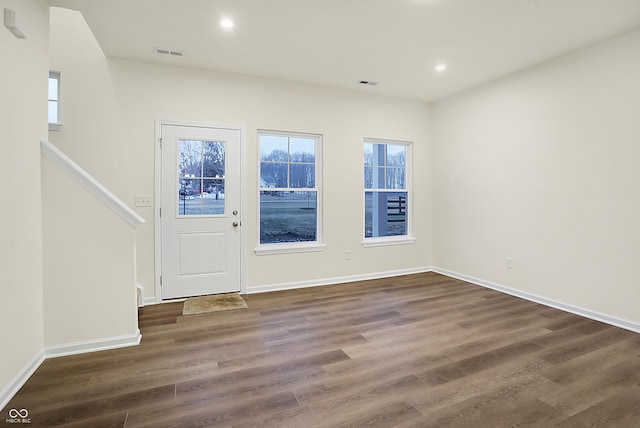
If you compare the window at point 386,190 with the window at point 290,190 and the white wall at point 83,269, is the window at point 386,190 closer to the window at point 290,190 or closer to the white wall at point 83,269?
the window at point 290,190

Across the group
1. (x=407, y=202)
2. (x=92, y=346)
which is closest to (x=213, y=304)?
(x=92, y=346)

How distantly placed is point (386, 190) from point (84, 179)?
3.93m

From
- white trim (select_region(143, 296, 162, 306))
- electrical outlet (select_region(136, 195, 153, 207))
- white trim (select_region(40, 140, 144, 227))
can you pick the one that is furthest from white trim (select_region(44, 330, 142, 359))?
electrical outlet (select_region(136, 195, 153, 207))

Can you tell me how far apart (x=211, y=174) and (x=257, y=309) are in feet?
5.72

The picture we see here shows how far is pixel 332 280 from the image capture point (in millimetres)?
4633

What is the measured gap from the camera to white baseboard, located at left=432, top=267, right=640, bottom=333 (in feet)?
10.0

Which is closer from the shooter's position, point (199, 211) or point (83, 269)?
point (83, 269)

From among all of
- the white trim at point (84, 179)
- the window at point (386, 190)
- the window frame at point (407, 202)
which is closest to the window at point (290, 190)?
the window frame at point (407, 202)

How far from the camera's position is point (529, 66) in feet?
12.6

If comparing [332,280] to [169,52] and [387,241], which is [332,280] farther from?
[169,52]

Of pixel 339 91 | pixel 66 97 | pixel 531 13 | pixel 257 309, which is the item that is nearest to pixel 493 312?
pixel 257 309

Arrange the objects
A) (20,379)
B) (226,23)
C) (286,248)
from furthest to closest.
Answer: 1. (286,248)
2. (226,23)
3. (20,379)

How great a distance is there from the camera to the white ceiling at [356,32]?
2.67 metres

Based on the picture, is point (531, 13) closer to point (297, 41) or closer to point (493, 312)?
point (297, 41)
